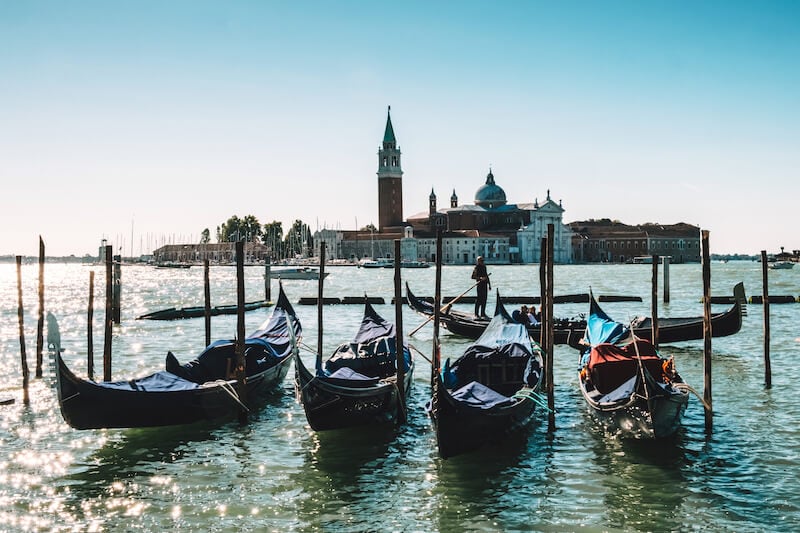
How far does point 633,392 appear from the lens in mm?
7301

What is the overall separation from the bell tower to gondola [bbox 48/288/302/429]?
2971 inches

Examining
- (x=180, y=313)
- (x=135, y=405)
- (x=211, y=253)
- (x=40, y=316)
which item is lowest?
(x=180, y=313)

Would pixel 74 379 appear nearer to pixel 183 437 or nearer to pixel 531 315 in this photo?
pixel 183 437

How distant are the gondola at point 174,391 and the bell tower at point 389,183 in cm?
7547

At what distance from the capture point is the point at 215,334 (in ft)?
58.5

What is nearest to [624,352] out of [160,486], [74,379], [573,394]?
[573,394]

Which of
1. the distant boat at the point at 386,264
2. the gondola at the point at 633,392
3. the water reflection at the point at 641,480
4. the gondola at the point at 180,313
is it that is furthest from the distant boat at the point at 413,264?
the water reflection at the point at 641,480

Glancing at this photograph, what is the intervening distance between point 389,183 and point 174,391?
78.6 metres

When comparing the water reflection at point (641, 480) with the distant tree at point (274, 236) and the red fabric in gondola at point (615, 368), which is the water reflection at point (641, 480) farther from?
the distant tree at point (274, 236)

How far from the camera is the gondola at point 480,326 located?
531 inches

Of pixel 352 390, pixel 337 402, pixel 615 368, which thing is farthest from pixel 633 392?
pixel 337 402

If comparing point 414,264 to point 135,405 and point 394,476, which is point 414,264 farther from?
point 394,476

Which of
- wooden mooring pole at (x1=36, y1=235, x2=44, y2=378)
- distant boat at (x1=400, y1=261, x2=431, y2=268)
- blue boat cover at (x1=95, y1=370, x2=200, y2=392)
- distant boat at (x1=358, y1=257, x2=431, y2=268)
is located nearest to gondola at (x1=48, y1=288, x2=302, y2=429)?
blue boat cover at (x1=95, y1=370, x2=200, y2=392)

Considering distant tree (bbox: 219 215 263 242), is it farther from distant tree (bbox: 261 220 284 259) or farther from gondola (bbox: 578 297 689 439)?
gondola (bbox: 578 297 689 439)
